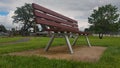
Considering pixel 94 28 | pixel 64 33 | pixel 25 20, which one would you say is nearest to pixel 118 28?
pixel 94 28

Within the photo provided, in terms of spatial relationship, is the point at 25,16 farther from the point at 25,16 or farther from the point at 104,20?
the point at 104,20

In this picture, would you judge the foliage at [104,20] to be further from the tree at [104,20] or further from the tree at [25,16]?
the tree at [25,16]

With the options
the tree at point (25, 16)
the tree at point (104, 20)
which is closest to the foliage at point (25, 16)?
the tree at point (25, 16)

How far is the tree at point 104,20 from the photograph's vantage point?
68.1 metres

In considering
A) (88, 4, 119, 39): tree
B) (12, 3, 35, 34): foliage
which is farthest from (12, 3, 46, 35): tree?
(88, 4, 119, 39): tree

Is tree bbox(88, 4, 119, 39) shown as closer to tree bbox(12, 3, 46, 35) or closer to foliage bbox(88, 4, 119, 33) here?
foliage bbox(88, 4, 119, 33)

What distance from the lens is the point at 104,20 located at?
2712 inches

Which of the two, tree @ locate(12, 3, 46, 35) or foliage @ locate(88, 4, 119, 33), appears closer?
foliage @ locate(88, 4, 119, 33)

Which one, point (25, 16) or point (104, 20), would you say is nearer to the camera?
point (104, 20)

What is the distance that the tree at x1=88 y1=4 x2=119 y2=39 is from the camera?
68125mm

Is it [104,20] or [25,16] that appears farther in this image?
[25,16]

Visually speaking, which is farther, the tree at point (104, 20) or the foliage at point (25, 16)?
the foliage at point (25, 16)

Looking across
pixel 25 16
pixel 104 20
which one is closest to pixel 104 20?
pixel 104 20

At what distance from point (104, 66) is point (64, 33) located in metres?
2.62
